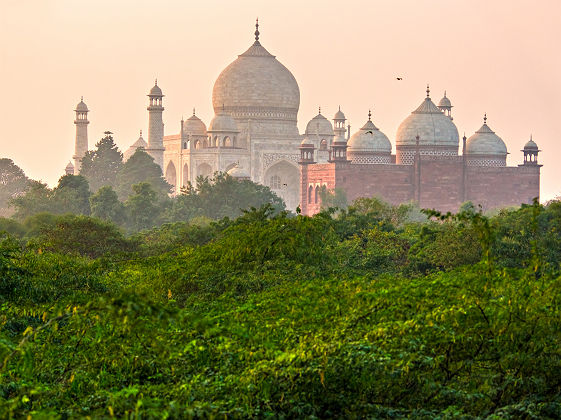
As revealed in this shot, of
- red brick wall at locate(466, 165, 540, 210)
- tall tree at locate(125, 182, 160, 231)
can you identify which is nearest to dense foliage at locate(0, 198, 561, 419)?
tall tree at locate(125, 182, 160, 231)

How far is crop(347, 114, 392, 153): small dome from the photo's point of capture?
154 ft

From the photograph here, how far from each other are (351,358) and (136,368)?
1539 mm

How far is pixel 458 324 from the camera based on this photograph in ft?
24.2

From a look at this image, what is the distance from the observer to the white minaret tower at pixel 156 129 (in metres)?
55.4

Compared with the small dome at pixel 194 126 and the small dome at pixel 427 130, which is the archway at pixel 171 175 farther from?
the small dome at pixel 427 130

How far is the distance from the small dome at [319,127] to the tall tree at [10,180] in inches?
599

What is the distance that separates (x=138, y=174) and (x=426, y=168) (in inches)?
536

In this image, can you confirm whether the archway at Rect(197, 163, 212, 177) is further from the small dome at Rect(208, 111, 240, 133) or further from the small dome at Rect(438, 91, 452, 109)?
the small dome at Rect(438, 91, 452, 109)

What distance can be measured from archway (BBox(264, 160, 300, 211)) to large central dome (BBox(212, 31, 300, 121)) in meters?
2.39

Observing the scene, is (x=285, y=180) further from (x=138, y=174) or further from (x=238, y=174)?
(x=138, y=174)

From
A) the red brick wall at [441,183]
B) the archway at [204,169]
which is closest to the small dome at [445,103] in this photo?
the red brick wall at [441,183]

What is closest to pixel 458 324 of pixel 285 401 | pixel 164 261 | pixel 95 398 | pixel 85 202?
pixel 285 401

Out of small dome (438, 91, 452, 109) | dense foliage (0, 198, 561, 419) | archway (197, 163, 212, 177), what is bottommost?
dense foliage (0, 198, 561, 419)

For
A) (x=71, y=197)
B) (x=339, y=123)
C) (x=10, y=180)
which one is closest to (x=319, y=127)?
(x=339, y=123)
